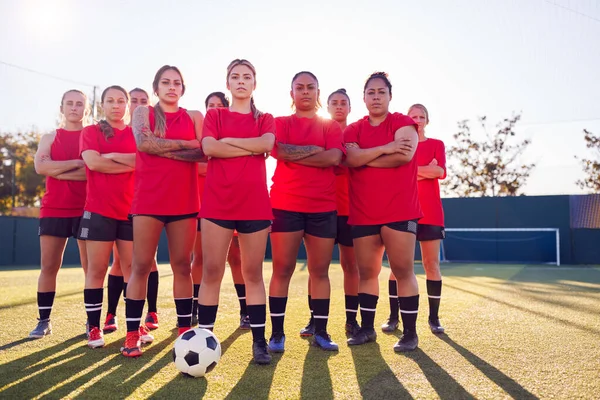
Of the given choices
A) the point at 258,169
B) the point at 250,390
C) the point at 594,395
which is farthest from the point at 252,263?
the point at 594,395

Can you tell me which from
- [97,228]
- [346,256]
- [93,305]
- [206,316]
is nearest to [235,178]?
[206,316]

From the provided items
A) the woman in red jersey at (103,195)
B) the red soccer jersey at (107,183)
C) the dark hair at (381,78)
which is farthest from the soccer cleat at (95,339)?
the dark hair at (381,78)

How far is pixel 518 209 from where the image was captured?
18.1 meters

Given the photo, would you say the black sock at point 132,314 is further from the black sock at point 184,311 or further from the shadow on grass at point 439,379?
the shadow on grass at point 439,379

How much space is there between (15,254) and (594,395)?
1856 centimetres

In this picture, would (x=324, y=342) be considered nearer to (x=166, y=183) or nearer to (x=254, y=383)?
(x=254, y=383)

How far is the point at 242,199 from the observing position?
335 cm

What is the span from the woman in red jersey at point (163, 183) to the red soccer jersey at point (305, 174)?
2.10 ft

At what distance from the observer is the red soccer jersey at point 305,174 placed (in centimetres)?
372

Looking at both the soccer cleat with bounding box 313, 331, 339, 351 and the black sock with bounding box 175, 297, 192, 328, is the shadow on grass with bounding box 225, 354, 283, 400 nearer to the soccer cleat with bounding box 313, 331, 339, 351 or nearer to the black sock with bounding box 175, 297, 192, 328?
the soccer cleat with bounding box 313, 331, 339, 351

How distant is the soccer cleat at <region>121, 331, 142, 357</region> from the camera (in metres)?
3.49

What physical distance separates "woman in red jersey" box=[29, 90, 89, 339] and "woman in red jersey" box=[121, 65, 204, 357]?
1.12 m

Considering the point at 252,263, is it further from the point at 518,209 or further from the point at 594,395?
the point at 518,209

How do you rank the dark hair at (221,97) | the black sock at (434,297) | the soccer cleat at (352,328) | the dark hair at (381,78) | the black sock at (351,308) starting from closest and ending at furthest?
the dark hair at (381,78), the soccer cleat at (352,328), the black sock at (351,308), the black sock at (434,297), the dark hair at (221,97)
